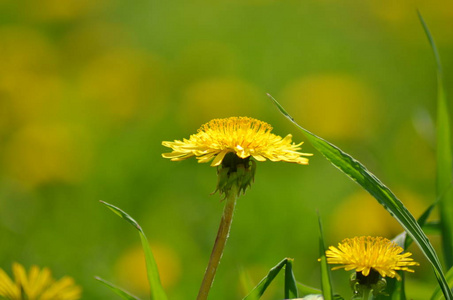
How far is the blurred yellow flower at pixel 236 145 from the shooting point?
0.84 m

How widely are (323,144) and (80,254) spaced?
137 cm

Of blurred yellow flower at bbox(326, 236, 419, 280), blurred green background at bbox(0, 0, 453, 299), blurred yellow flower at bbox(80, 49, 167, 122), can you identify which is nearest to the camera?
blurred yellow flower at bbox(326, 236, 419, 280)

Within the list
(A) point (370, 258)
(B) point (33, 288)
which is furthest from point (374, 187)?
(B) point (33, 288)

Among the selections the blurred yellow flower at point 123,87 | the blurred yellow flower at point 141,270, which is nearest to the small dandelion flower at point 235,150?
the blurred yellow flower at point 141,270

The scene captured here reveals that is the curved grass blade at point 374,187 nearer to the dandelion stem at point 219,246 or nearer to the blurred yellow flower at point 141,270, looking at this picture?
the dandelion stem at point 219,246

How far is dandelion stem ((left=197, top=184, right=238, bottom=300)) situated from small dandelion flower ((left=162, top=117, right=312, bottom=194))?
0.01 m

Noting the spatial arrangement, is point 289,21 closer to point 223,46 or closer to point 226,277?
point 223,46

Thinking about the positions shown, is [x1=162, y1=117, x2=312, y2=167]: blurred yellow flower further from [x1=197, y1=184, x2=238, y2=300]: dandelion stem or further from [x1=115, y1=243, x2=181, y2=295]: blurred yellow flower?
[x1=115, y1=243, x2=181, y2=295]: blurred yellow flower

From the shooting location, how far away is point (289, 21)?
14.4 feet

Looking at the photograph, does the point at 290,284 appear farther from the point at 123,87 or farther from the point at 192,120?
the point at 123,87

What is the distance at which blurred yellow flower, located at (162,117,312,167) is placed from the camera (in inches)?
33.1

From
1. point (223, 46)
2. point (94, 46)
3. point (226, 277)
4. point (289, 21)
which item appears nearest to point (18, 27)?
point (94, 46)

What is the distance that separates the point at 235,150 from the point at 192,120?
6.61 feet

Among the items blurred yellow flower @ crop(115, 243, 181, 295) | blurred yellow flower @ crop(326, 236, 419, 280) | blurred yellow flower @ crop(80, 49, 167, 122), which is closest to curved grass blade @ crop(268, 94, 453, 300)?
blurred yellow flower @ crop(326, 236, 419, 280)
